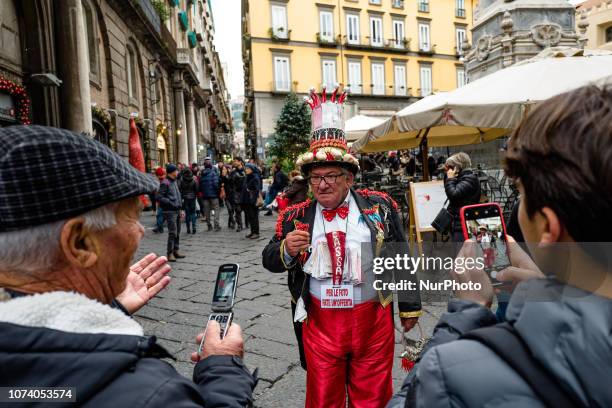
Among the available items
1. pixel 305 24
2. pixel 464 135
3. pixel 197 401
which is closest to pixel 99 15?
pixel 464 135

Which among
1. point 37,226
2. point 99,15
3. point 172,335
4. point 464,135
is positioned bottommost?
point 172,335

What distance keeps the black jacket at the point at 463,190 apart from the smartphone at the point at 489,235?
9.94ft

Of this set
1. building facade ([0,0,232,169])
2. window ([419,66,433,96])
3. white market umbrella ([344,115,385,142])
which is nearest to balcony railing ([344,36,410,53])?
window ([419,66,433,96])

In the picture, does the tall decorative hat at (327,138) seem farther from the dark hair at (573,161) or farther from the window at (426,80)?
the window at (426,80)

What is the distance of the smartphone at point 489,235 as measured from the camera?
1.30 metres

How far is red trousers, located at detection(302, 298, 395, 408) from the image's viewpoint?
2029 millimetres

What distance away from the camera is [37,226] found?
0.85m

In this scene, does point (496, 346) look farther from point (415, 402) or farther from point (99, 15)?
point (99, 15)

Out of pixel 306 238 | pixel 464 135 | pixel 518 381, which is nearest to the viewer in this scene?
pixel 518 381

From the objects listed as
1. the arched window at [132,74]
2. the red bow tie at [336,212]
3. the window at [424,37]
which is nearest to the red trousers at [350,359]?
the red bow tie at [336,212]

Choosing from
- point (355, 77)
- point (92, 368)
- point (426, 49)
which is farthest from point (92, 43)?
point (426, 49)

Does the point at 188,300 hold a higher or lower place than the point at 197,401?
lower

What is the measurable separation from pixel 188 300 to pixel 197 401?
13.6 feet

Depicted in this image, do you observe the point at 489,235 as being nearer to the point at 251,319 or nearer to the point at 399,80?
the point at 251,319
